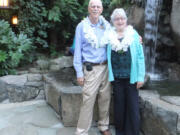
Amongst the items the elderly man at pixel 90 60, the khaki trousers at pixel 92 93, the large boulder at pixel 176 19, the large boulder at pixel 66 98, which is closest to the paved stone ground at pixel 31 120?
the large boulder at pixel 66 98

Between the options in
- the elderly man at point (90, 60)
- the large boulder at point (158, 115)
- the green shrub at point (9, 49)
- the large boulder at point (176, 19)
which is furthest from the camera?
the large boulder at point (176, 19)

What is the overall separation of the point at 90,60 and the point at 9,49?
2.63m

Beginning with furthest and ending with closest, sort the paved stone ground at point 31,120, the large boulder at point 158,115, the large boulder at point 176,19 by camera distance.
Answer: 1. the large boulder at point 176,19
2. the paved stone ground at point 31,120
3. the large boulder at point 158,115

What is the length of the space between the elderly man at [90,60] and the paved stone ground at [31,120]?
51cm

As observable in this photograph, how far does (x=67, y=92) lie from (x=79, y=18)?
149 inches

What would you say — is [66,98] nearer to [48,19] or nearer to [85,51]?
[85,51]

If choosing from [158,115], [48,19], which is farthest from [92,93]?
[48,19]

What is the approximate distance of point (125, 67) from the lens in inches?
97.9

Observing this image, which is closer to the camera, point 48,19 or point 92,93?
point 92,93

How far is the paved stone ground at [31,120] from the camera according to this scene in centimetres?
296

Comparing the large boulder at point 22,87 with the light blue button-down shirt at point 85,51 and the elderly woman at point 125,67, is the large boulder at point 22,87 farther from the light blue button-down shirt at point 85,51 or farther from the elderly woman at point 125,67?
the elderly woman at point 125,67

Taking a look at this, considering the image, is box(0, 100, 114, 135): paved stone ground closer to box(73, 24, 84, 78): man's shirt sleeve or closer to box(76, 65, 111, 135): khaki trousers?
box(76, 65, 111, 135): khaki trousers

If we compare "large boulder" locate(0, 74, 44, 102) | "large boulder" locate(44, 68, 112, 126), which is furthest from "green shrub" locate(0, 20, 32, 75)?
"large boulder" locate(44, 68, 112, 126)

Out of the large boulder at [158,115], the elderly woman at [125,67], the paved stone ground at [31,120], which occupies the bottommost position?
the paved stone ground at [31,120]
